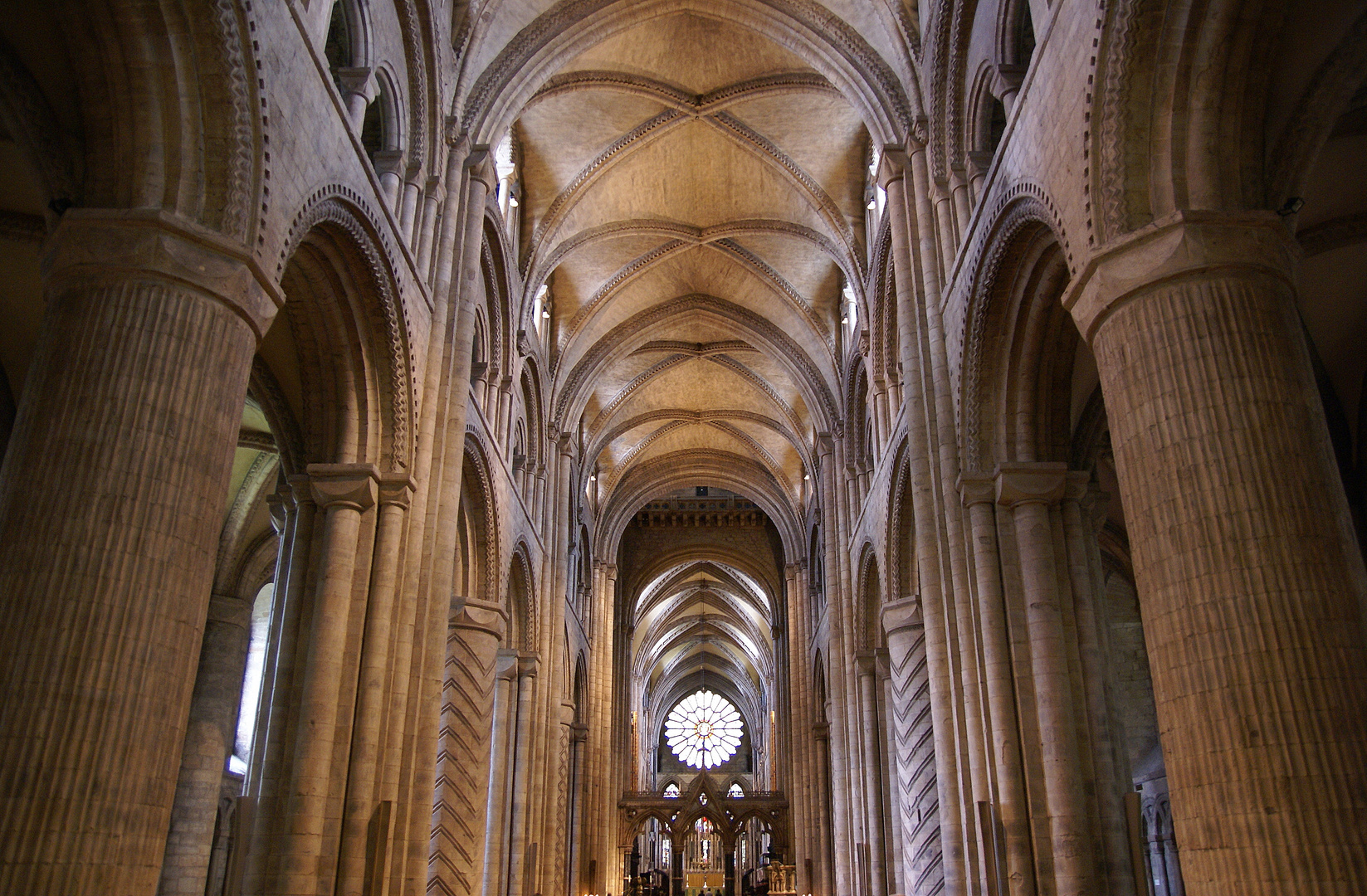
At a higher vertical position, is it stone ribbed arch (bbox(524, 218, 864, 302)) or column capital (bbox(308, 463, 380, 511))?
stone ribbed arch (bbox(524, 218, 864, 302))

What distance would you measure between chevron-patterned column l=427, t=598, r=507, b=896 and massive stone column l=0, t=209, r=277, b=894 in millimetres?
8632

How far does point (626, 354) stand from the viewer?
24.4 meters

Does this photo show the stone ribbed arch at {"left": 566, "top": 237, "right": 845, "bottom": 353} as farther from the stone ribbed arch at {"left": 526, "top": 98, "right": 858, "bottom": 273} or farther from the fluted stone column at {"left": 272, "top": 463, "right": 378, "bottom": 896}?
the fluted stone column at {"left": 272, "top": 463, "right": 378, "bottom": 896}

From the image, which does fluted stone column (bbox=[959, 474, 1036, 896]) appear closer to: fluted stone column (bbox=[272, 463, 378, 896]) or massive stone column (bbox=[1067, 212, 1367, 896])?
massive stone column (bbox=[1067, 212, 1367, 896])

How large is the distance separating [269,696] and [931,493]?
24.5ft

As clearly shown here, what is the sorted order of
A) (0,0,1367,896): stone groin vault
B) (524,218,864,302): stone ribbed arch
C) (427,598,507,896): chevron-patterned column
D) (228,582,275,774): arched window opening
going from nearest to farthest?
(0,0,1367,896): stone groin vault
(427,598,507,896): chevron-patterned column
(228,582,275,774): arched window opening
(524,218,864,302): stone ribbed arch

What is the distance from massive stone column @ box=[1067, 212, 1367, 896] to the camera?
560 centimetres

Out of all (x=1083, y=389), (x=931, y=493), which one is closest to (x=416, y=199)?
(x=931, y=493)

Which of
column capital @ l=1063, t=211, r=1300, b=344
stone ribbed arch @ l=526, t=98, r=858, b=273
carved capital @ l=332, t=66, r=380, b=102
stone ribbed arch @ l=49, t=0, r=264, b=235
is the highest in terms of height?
stone ribbed arch @ l=526, t=98, r=858, b=273

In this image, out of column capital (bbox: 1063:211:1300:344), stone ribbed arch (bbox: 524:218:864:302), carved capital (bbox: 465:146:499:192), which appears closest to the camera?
column capital (bbox: 1063:211:1300:344)

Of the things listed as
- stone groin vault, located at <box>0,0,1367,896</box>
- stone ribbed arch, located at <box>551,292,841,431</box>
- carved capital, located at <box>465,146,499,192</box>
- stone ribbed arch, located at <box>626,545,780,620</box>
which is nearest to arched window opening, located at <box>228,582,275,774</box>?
stone groin vault, located at <box>0,0,1367,896</box>

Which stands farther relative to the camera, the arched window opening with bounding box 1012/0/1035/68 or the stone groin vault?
the arched window opening with bounding box 1012/0/1035/68

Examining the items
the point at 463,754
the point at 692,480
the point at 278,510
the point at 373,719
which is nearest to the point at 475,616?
the point at 463,754

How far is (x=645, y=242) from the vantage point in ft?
71.6
